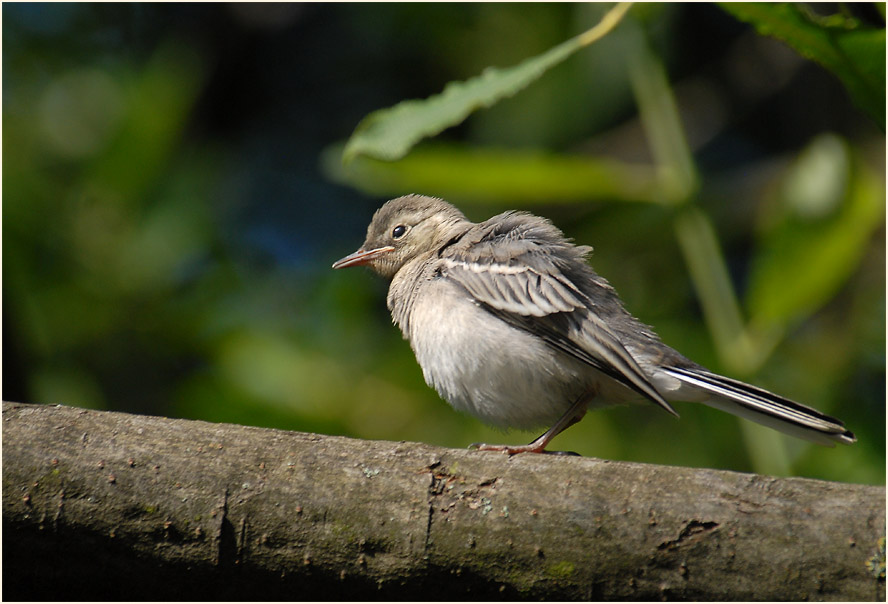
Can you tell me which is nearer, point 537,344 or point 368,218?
point 537,344

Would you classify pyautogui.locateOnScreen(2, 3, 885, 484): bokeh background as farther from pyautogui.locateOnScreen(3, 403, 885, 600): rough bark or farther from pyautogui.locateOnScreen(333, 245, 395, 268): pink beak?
pyautogui.locateOnScreen(3, 403, 885, 600): rough bark

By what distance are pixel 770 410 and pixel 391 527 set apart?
5.96 feet

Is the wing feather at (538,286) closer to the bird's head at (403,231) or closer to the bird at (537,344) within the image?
the bird at (537,344)

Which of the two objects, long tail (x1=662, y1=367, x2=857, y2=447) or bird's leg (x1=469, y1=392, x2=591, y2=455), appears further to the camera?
bird's leg (x1=469, y1=392, x2=591, y2=455)

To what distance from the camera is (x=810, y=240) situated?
172 inches

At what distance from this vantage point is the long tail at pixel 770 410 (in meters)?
3.53

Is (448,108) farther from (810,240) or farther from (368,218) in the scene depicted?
(368,218)

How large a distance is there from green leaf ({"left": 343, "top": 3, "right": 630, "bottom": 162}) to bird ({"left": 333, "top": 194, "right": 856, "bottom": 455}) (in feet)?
4.11

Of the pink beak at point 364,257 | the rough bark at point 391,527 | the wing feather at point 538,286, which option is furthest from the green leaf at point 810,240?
the pink beak at point 364,257

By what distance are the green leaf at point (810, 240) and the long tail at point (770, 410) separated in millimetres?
578

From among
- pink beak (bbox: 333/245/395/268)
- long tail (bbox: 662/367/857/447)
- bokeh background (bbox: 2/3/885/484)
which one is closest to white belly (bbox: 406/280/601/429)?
long tail (bbox: 662/367/857/447)

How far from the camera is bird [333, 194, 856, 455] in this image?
3.94 m

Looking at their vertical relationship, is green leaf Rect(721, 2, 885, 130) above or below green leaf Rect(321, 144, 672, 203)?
below

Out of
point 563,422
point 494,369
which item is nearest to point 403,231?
point 494,369
